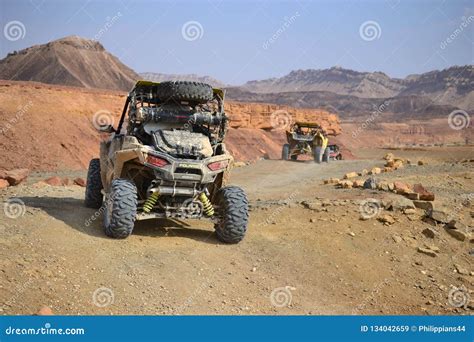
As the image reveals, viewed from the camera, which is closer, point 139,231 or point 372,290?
point 372,290

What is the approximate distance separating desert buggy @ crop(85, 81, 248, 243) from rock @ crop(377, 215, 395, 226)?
2917 mm

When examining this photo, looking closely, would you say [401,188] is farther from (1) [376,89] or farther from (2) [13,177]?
(1) [376,89]

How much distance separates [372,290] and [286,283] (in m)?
1.24

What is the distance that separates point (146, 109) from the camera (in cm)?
834

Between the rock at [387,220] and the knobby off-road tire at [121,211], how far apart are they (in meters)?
4.56

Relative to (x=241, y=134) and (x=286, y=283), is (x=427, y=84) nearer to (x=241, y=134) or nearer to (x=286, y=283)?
(x=241, y=134)

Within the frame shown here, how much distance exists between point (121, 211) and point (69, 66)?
60196mm

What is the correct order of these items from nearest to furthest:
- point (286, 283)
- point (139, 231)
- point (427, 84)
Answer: point (286, 283) → point (139, 231) → point (427, 84)

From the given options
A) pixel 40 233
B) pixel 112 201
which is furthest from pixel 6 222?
pixel 112 201

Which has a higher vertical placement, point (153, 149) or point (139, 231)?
point (153, 149)

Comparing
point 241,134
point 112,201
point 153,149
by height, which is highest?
point 153,149

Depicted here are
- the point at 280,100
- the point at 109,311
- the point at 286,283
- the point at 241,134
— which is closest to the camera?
the point at 109,311

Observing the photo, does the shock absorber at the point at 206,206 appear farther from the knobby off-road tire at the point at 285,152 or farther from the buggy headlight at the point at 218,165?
the knobby off-road tire at the point at 285,152

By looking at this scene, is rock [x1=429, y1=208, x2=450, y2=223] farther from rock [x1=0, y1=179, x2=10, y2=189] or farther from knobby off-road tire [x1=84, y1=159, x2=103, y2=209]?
rock [x1=0, y1=179, x2=10, y2=189]
